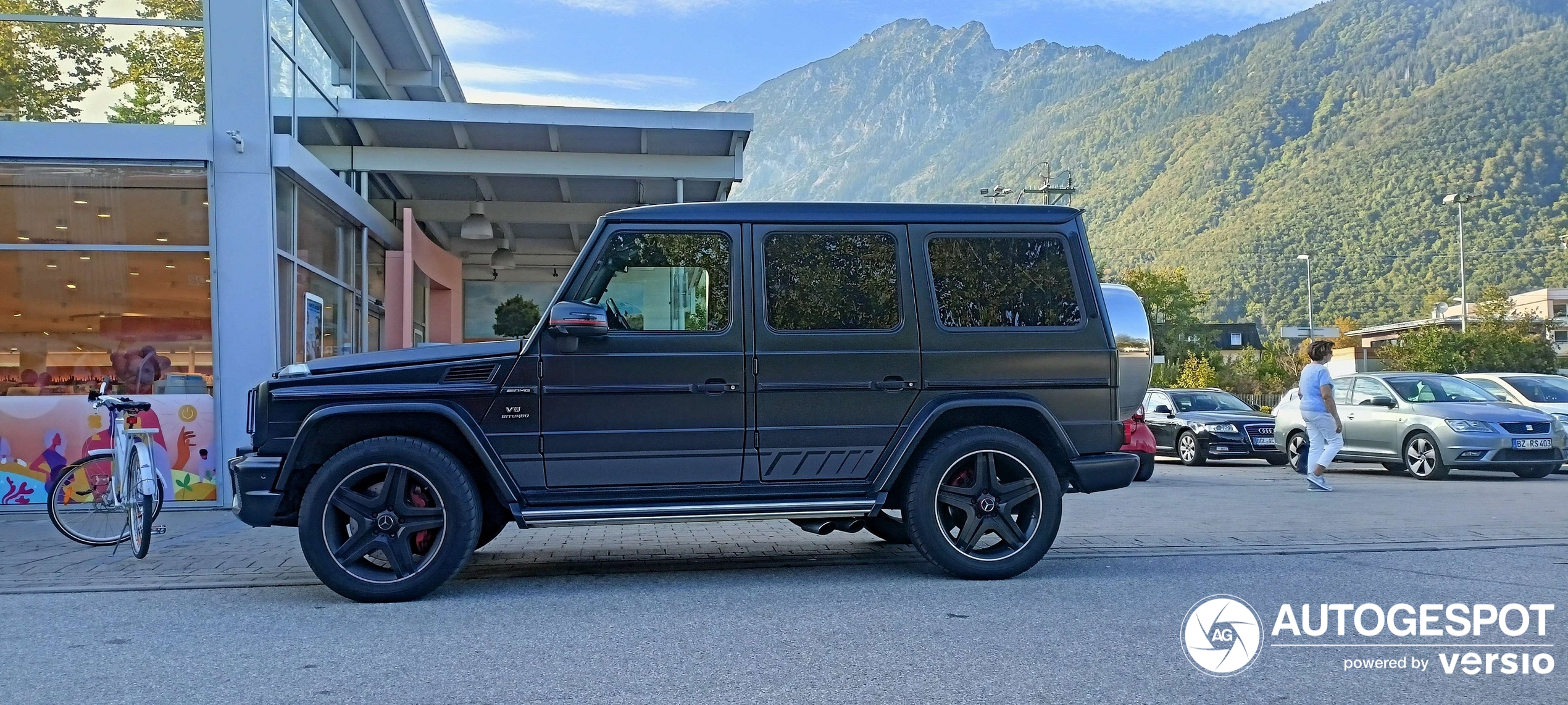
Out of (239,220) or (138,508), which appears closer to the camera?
(138,508)

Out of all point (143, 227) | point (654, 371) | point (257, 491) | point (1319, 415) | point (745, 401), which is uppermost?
point (143, 227)

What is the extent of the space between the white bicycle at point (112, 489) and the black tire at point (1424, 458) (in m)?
13.5

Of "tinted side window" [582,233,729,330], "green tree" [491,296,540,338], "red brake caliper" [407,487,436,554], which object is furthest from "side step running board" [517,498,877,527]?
"green tree" [491,296,540,338]

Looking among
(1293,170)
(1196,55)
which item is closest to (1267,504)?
(1293,170)

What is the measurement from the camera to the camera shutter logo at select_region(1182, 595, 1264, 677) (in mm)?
4590

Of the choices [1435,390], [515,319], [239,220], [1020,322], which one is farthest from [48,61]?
[1435,390]

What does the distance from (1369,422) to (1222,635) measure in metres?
12.1

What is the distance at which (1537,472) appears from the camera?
15172 millimetres

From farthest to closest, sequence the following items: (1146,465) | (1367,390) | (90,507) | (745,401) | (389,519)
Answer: (1367,390)
(1146,465)
(90,507)
(745,401)
(389,519)

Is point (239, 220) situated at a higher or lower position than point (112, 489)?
higher

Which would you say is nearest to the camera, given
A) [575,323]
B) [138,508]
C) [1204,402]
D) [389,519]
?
[575,323]

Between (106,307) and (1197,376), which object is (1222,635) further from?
(1197,376)

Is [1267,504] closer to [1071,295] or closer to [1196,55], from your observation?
Answer: [1071,295]

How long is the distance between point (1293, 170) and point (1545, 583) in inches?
4128
